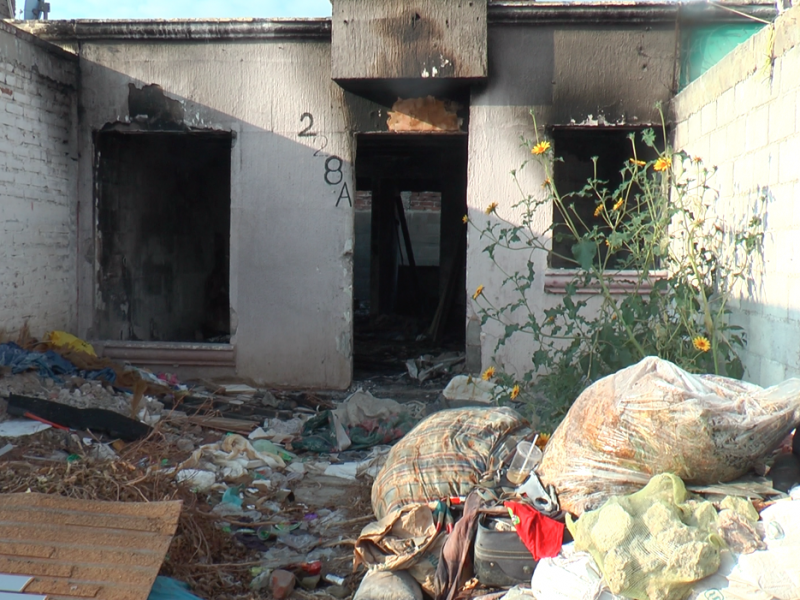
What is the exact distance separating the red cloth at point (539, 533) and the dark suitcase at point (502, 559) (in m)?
0.04

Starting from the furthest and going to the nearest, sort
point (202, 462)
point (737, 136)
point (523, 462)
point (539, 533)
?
point (202, 462)
point (737, 136)
point (523, 462)
point (539, 533)

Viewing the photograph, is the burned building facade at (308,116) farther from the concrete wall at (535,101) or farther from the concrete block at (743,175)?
the concrete block at (743,175)

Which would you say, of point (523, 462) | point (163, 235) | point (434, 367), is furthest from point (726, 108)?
point (163, 235)

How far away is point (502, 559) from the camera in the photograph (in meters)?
2.80

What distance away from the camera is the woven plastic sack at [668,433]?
2.80 m

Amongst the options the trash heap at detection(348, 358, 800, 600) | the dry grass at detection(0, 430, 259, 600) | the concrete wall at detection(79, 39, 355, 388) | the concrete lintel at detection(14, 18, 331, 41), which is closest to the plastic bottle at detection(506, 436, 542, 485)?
the trash heap at detection(348, 358, 800, 600)

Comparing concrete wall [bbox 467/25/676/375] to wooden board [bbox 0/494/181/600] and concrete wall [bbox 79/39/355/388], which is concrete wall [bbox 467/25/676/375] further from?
wooden board [bbox 0/494/181/600]

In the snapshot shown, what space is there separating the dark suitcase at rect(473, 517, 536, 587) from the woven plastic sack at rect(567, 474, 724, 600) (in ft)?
0.79

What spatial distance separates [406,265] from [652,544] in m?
11.0

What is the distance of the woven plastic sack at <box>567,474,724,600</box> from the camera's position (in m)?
2.40

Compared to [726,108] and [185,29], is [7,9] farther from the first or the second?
[726,108]

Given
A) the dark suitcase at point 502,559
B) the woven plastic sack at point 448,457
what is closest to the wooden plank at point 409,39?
the woven plastic sack at point 448,457

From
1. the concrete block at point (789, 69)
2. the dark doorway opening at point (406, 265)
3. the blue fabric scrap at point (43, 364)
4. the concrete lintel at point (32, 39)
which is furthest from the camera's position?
the dark doorway opening at point (406, 265)

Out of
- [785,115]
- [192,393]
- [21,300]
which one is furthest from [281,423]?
[785,115]
